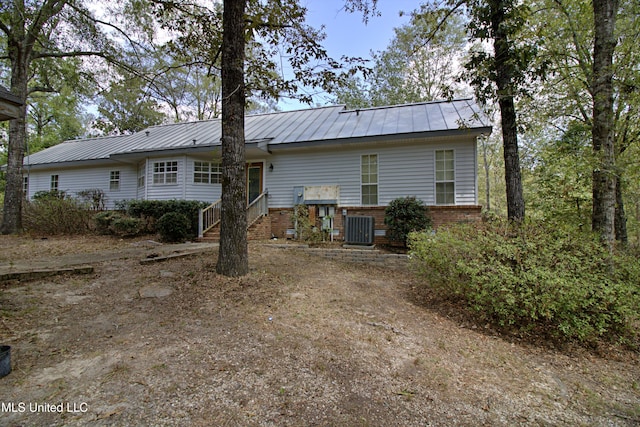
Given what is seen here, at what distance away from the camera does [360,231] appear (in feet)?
29.6

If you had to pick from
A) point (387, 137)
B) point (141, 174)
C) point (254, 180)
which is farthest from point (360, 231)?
point (141, 174)

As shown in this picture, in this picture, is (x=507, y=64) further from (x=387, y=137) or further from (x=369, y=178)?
(x=369, y=178)

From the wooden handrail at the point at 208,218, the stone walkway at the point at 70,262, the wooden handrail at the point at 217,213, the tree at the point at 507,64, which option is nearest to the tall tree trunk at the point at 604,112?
the tree at the point at 507,64

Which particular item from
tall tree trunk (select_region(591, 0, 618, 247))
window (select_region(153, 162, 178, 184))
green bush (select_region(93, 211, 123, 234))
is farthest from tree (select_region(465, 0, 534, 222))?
green bush (select_region(93, 211, 123, 234))

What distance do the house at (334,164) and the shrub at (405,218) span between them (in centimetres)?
71

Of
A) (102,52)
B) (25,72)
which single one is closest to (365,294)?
(102,52)

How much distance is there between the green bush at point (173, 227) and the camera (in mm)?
9352

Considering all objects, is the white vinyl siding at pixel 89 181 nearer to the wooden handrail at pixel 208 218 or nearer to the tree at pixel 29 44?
the tree at pixel 29 44

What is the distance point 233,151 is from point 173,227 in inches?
214

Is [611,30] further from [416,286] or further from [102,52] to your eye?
[102,52]

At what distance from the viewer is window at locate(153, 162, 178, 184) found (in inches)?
483

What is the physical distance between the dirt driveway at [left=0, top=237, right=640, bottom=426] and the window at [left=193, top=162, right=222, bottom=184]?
7926mm

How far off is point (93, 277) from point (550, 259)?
24.0ft

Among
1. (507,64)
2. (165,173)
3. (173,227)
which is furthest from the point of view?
(165,173)
